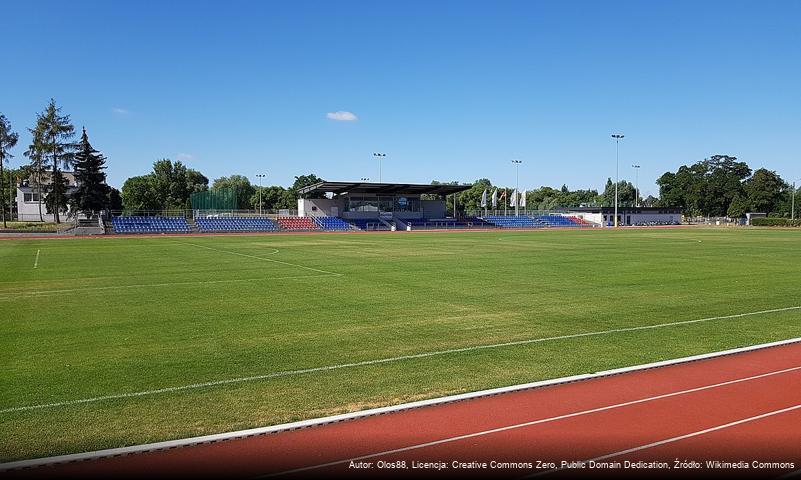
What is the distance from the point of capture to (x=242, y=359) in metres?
9.56

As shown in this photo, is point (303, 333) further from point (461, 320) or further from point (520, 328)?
point (520, 328)

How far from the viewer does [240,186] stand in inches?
6009

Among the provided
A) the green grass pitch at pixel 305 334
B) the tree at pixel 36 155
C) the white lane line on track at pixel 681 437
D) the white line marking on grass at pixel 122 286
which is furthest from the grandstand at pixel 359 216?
the white lane line on track at pixel 681 437

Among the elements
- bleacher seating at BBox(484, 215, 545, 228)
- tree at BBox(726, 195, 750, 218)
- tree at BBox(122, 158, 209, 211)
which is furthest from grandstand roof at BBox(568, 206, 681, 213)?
tree at BBox(122, 158, 209, 211)

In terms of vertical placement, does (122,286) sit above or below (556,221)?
below

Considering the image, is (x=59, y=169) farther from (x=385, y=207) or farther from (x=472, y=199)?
(x=472, y=199)

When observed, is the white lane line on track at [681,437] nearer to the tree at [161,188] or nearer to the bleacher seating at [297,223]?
the bleacher seating at [297,223]

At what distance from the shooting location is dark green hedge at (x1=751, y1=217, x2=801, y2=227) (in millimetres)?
92625

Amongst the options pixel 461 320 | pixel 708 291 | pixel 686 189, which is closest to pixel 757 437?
pixel 461 320

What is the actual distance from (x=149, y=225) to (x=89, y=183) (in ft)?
33.3

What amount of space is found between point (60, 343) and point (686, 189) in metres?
145

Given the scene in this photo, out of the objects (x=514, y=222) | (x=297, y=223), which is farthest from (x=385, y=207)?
(x=514, y=222)

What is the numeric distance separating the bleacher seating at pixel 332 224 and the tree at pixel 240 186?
68509 mm

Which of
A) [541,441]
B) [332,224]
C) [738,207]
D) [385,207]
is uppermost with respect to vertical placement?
[385,207]
